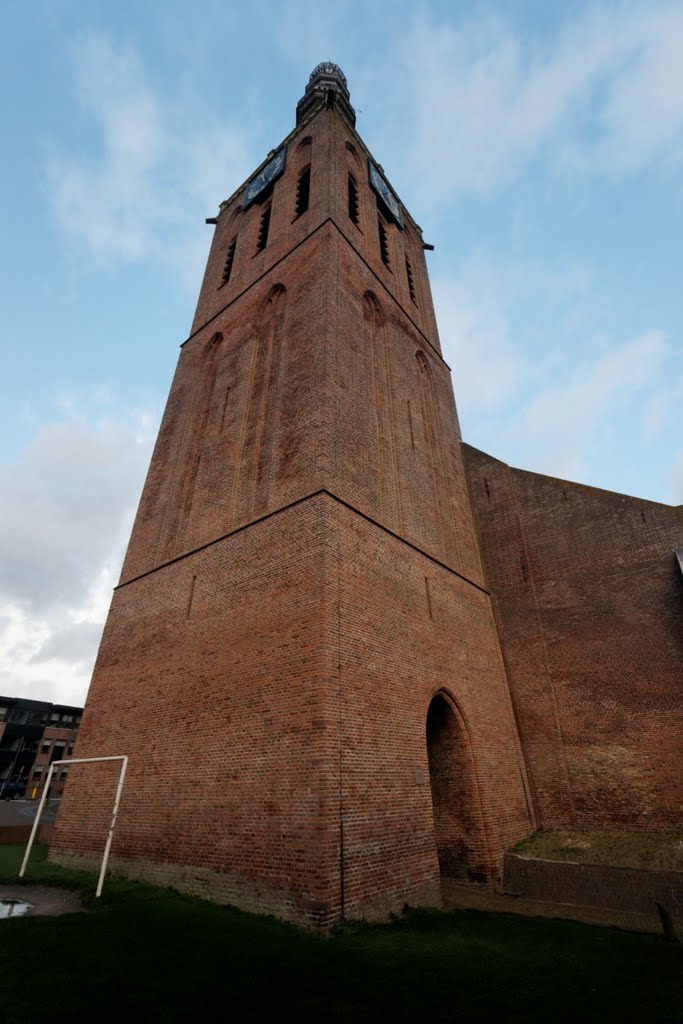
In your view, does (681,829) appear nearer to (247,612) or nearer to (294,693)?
(294,693)

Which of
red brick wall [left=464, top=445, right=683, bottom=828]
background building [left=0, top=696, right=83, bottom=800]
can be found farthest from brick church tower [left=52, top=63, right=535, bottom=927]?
background building [left=0, top=696, right=83, bottom=800]

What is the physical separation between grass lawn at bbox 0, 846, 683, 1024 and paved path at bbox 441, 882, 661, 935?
36.9 inches

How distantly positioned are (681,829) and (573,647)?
3.90 m

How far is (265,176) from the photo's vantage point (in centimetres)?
2136

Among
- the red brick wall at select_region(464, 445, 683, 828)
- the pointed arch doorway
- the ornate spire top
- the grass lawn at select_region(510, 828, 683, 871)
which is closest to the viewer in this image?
the grass lawn at select_region(510, 828, 683, 871)

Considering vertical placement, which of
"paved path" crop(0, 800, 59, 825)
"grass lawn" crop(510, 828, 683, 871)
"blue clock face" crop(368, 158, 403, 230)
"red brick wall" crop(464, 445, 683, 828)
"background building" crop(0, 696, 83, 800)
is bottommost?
"grass lawn" crop(510, 828, 683, 871)

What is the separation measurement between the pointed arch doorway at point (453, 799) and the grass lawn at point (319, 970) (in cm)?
267

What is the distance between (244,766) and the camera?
25.3 feet

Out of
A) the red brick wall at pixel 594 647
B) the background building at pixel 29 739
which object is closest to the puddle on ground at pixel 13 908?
the red brick wall at pixel 594 647

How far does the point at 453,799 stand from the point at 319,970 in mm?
5986

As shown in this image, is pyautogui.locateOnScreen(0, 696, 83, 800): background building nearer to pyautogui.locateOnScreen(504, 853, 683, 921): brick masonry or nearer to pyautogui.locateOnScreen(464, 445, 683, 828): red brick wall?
pyautogui.locateOnScreen(464, 445, 683, 828): red brick wall

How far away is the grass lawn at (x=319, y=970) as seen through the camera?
12.7 ft

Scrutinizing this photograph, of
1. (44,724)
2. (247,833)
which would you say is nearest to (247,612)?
(247,833)

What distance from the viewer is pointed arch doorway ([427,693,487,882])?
9487mm
